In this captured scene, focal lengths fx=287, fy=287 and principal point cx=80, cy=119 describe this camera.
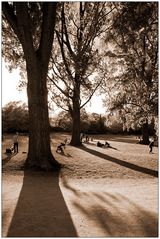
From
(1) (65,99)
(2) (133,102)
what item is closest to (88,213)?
(1) (65,99)

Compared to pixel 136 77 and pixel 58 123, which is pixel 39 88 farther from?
pixel 58 123

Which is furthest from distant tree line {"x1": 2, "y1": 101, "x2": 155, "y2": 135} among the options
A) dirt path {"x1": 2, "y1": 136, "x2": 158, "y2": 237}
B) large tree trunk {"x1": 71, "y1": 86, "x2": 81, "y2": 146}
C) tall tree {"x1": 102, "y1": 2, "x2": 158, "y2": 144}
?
dirt path {"x1": 2, "y1": 136, "x2": 158, "y2": 237}

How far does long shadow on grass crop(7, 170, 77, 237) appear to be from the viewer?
18.0 ft

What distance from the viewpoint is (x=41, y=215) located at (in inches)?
260

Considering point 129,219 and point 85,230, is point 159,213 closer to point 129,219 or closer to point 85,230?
point 129,219

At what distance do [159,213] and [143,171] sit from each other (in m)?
8.91

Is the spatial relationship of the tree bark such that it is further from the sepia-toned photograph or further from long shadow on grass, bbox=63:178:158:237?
long shadow on grass, bbox=63:178:158:237

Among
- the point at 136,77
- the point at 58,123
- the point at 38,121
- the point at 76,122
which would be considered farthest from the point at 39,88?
the point at 58,123

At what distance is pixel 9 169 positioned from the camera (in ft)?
47.2

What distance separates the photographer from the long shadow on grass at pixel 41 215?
548 centimetres

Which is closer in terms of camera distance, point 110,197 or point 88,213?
point 88,213

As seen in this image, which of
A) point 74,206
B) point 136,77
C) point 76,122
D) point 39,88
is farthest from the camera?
point 136,77

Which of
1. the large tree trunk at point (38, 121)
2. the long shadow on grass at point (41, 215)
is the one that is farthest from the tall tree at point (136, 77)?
the long shadow on grass at point (41, 215)

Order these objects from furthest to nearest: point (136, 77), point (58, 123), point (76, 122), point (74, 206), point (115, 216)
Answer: point (58, 123), point (136, 77), point (76, 122), point (74, 206), point (115, 216)
